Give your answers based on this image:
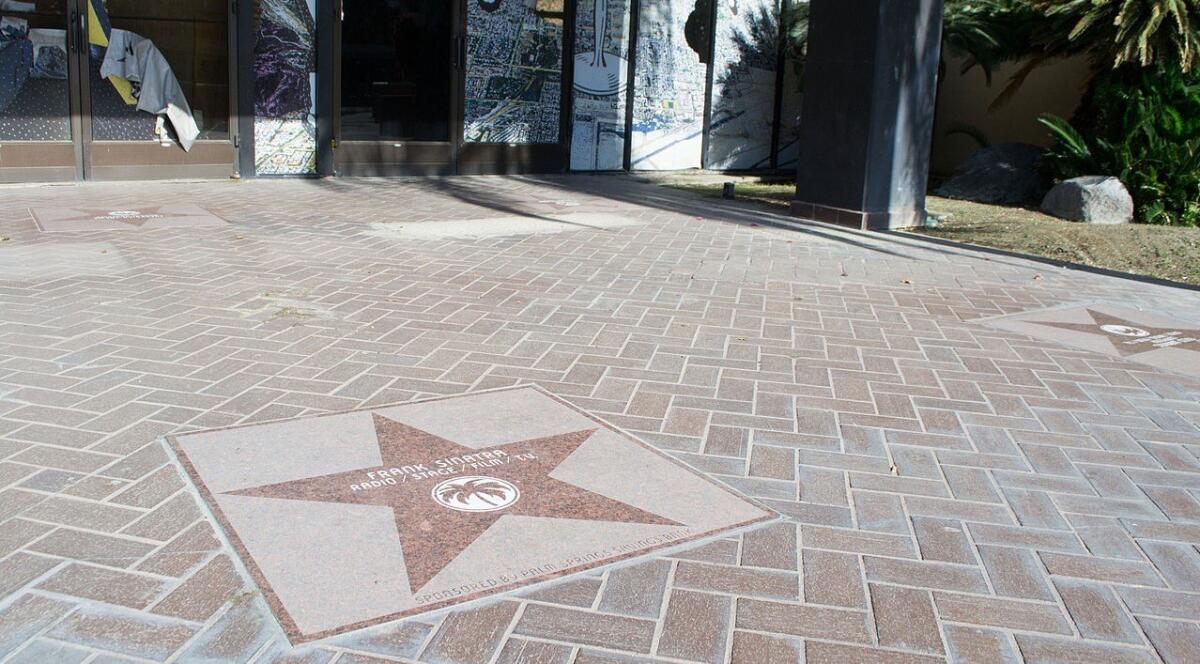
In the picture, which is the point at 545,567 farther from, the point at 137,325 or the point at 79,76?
the point at 79,76

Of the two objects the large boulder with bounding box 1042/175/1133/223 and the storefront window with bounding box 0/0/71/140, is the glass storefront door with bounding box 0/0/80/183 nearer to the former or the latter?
the storefront window with bounding box 0/0/71/140

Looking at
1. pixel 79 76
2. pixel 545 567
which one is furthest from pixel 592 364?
pixel 79 76

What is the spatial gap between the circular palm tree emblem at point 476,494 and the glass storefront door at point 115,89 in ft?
26.7

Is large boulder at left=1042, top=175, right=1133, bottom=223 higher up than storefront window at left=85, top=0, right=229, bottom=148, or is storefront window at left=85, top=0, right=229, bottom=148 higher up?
storefront window at left=85, top=0, right=229, bottom=148

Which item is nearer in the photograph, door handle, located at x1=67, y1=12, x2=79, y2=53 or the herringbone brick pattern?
the herringbone brick pattern

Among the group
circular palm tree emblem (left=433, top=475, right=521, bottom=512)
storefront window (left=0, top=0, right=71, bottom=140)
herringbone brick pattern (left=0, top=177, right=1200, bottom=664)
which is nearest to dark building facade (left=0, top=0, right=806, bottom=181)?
storefront window (left=0, top=0, right=71, bottom=140)

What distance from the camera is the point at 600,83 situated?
1382 cm

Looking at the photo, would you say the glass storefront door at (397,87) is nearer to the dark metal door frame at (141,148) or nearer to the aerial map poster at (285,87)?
the aerial map poster at (285,87)

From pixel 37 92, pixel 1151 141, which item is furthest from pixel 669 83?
pixel 37 92

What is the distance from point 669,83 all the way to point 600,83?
1259 mm

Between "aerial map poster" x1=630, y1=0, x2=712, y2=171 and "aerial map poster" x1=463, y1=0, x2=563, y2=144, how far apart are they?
1.42m

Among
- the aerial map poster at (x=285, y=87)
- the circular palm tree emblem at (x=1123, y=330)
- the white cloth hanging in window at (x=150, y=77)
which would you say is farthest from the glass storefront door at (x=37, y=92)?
the circular palm tree emblem at (x=1123, y=330)

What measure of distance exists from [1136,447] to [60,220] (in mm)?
7569

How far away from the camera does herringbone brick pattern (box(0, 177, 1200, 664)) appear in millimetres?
2711
